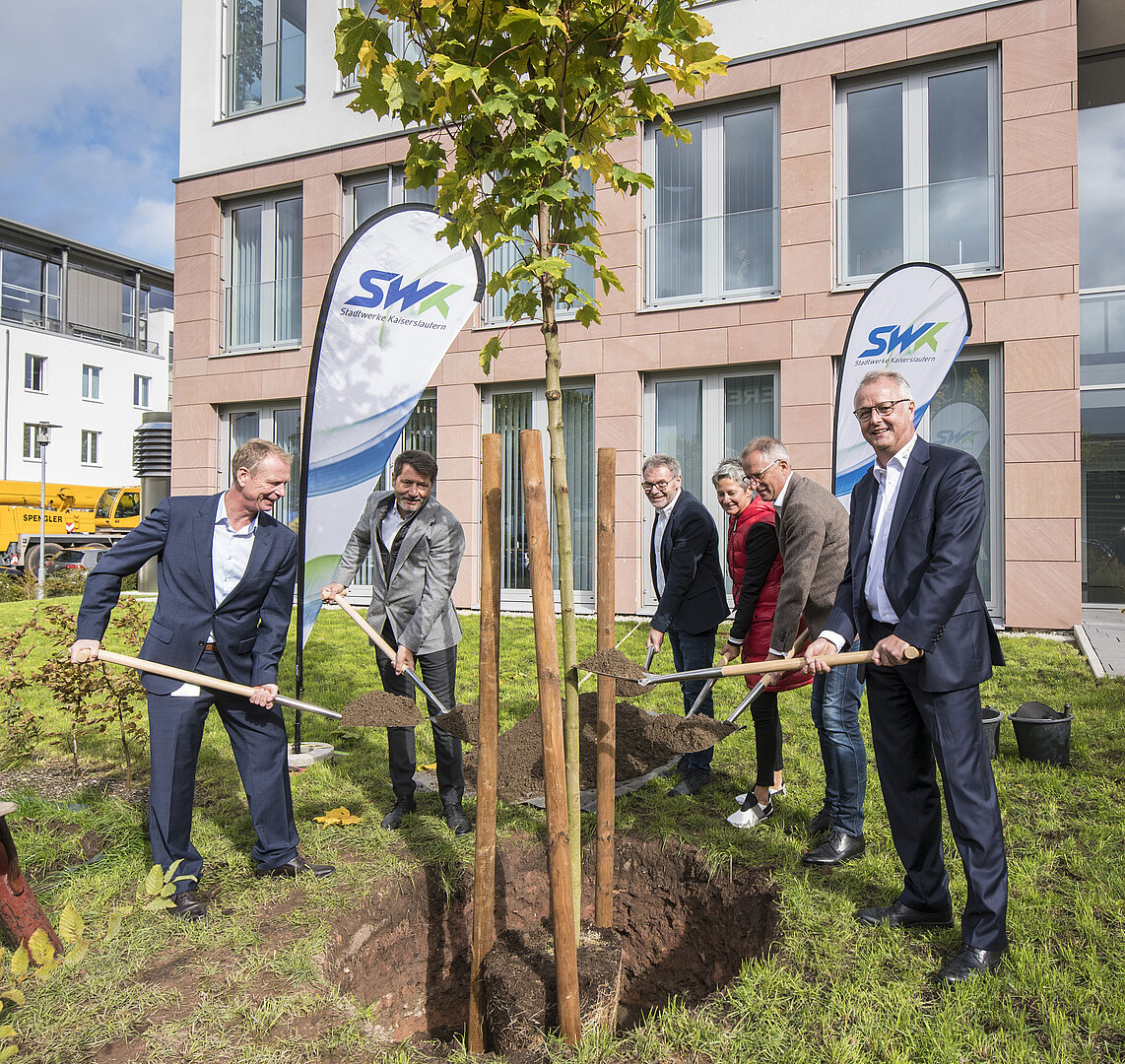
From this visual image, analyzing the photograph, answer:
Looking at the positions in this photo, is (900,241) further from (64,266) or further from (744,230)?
(64,266)

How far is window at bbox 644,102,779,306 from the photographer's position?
11.1 m

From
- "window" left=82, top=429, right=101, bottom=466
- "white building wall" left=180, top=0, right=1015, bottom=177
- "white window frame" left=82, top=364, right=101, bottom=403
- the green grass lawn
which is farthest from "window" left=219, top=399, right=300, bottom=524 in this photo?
"white window frame" left=82, top=364, right=101, bottom=403

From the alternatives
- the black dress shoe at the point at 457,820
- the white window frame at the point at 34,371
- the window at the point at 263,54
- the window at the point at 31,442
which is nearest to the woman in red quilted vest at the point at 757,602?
the black dress shoe at the point at 457,820

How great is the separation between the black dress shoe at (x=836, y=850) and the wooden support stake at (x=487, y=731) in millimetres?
1696

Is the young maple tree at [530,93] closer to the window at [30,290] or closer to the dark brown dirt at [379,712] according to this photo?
the dark brown dirt at [379,712]

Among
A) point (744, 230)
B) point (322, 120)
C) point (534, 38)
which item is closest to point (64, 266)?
point (322, 120)

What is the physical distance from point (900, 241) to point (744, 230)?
1992 mm

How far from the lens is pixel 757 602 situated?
14.7 ft

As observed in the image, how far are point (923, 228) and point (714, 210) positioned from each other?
8.86ft

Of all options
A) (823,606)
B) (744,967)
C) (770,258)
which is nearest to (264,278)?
(770,258)

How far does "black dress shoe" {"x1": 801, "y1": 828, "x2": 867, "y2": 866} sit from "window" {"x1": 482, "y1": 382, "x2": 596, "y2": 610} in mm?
7647

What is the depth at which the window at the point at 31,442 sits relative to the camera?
34.3 meters

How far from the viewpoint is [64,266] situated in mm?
36812

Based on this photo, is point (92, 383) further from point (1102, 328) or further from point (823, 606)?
point (823, 606)
